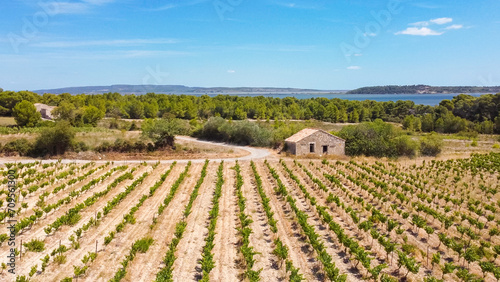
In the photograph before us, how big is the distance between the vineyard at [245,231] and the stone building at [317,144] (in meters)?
10.6

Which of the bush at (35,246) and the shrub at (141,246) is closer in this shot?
the bush at (35,246)

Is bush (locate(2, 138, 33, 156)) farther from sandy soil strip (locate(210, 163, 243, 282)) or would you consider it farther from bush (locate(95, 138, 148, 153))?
sandy soil strip (locate(210, 163, 243, 282))

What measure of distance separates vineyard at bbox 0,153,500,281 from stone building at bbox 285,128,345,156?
34.9 feet

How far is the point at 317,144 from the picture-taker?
135 ft

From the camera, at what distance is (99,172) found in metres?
30.9

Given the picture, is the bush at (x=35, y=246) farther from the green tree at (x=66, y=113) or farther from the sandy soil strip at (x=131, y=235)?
the green tree at (x=66, y=113)

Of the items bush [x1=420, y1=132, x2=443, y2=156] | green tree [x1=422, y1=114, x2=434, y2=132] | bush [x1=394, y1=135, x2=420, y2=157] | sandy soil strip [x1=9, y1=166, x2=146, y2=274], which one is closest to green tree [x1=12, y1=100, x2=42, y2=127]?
sandy soil strip [x1=9, y1=166, x2=146, y2=274]

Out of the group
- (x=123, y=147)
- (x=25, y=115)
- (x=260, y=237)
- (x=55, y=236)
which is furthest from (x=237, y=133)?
(x=55, y=236)

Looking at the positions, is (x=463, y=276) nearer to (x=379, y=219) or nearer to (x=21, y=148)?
(x=379, y=219)

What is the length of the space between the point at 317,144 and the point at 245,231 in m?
26.8

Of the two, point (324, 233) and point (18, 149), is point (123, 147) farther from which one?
point (324, 233)

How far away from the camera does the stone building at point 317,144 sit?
40781 millimetres

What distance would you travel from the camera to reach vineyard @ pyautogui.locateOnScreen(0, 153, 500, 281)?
13.3m

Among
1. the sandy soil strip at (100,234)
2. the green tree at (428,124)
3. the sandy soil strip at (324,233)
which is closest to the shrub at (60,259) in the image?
the sandy soil strip at (100,234)
